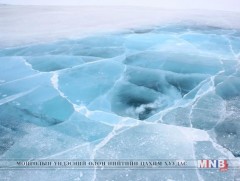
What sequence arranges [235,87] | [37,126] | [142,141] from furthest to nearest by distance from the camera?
[235,87] < [37,126] < [142,141]

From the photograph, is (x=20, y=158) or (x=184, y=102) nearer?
(x=20, y=158)

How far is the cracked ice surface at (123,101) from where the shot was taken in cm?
184

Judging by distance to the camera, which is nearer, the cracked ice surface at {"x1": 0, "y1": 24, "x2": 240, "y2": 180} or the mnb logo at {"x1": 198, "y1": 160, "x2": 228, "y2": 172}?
the mnb logo at {"x1": 198, "y1": 160, "x2": 228, "y2": 172}

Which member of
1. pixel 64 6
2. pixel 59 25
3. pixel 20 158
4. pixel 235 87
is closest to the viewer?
pixel 20 158

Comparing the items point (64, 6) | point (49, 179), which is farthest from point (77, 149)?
point (64, 6)

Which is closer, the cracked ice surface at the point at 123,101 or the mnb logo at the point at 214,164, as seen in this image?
the mnb logo at the point at 214,164

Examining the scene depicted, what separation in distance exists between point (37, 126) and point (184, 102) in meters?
1.34

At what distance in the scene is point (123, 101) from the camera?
2.36m

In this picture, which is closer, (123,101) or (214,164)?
(214,164)

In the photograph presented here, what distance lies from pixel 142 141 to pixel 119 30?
253 centimetres

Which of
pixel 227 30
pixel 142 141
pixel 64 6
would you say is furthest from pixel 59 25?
pixel 142 141

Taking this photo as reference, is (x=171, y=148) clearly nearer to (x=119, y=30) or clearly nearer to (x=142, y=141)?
(x=142, y=141)

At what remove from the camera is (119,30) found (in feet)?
13.3

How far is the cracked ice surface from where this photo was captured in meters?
1.84
